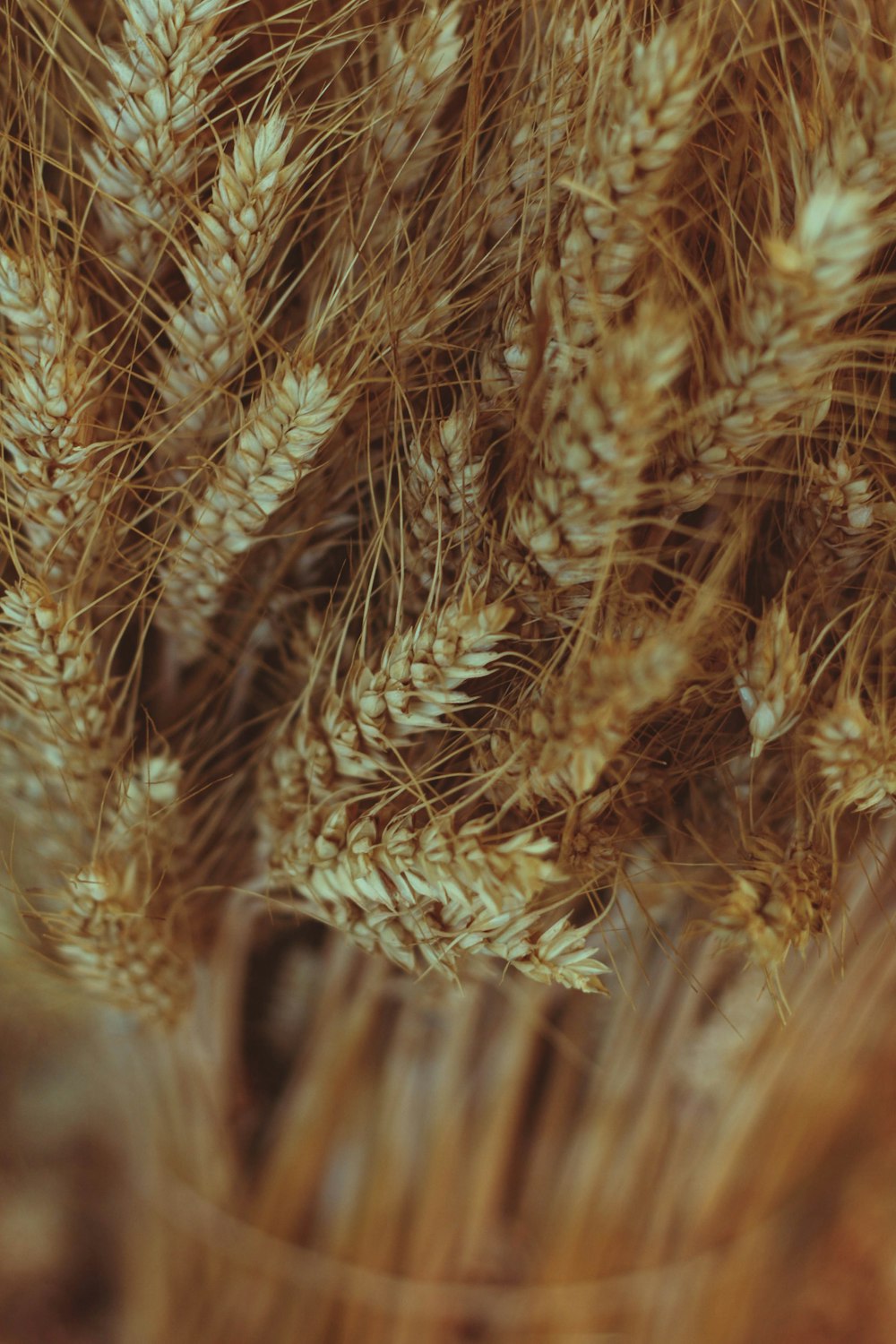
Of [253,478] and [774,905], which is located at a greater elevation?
[253,478]

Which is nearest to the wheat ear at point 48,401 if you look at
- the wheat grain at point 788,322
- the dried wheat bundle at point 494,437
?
the dried wheat bundle at point 494,437

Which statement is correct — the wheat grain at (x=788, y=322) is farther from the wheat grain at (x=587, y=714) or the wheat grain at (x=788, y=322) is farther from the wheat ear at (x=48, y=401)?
the wheat ear at (x=48, y=401)

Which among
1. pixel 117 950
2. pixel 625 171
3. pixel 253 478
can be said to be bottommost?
pixel 117 950

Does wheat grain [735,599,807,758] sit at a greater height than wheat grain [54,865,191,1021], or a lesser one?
greater

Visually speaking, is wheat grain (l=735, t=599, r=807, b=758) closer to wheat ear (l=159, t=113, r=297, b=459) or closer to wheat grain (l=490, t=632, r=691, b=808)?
wheat grain (l=490, t=632, r=691, b=808)

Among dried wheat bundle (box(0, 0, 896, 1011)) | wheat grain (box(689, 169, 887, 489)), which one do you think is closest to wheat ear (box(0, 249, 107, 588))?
dried wheat bundle (box(0, 0, 896, 1011))

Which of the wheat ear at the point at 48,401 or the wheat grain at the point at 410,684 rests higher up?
the wheat ear at the point at 48,401

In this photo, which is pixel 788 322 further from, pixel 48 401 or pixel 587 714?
pixel 48 401

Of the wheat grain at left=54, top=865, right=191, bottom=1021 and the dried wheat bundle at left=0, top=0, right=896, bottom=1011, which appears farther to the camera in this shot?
the wheat grain at left=54, top=865, right=191, bottom=1021

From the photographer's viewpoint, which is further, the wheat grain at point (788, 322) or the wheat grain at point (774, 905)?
the wheat grain at point (774, 905)

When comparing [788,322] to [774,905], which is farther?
[774,905]

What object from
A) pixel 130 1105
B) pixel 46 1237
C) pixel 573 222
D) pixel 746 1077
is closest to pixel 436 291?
pixel 573 222

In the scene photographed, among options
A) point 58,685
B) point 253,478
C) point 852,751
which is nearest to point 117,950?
point 58,685
